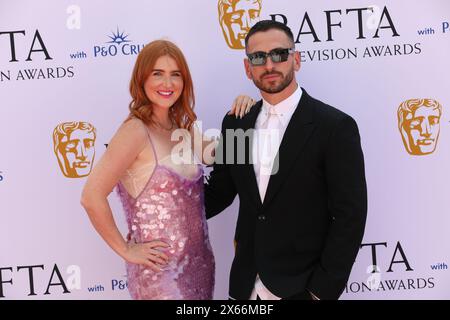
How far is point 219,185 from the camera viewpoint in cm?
245

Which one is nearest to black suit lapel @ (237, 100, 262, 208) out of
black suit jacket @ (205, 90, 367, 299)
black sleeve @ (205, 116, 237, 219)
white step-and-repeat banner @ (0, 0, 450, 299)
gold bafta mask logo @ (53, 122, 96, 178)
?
black suit jacket @ (205, 90, 367, 299)

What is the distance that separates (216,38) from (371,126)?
1007mm

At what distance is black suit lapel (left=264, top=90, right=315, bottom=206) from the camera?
6.70 feet

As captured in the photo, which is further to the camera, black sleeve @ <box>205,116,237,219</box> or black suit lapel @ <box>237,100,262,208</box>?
black sleeve @ <box>205,116,237,219</box>

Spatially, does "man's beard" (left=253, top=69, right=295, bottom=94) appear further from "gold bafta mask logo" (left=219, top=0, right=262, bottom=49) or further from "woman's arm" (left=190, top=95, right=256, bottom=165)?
"gold bafta mask logo" (left=219, top=0, right=262, bottom=49)

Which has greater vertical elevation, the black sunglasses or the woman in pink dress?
the black sunglasses

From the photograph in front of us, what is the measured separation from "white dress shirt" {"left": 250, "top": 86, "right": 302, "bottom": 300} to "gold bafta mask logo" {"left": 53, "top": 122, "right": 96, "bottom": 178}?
114 centimetres

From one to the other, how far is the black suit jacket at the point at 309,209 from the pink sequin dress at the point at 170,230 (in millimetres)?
215

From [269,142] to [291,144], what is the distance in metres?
0.14

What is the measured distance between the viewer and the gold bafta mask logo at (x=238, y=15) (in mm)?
2830

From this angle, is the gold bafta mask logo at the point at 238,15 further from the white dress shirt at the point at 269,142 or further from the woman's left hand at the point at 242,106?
the white dress shirt at the point at 269,142

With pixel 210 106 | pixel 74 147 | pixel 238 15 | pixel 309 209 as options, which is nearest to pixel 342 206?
pixel 309 209

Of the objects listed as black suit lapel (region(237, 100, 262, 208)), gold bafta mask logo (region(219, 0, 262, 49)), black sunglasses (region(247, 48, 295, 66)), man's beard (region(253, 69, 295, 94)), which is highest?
gold bafta mask logo (region(219, 0, 262, 49))

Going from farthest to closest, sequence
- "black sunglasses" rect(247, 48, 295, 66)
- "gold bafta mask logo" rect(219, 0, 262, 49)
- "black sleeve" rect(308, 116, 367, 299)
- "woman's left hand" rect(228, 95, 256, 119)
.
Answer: "gold bafta mask logo" rect(219, 0, 262, 49)
"woman's left hand" rect(228, 95, 256, 119)
"black sunglasses" rect(247, 48, 295, 66)
"black sleeve" rect(308, 116, 367, 299)
